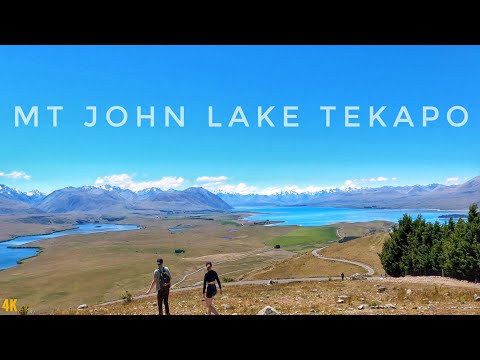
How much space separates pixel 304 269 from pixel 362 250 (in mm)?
16543

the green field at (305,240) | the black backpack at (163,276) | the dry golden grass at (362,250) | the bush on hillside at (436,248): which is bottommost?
the green field at (305,240)

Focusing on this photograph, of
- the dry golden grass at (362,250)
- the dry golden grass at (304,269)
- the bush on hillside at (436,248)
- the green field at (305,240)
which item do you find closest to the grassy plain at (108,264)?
the green field at (305,240)

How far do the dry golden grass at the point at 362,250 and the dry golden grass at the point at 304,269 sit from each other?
235 inches

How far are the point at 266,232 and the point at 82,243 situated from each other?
82.7 m

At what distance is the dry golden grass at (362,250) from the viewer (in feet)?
200

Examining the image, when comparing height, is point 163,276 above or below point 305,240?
above

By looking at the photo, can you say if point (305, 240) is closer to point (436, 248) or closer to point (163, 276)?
point (436, 248)

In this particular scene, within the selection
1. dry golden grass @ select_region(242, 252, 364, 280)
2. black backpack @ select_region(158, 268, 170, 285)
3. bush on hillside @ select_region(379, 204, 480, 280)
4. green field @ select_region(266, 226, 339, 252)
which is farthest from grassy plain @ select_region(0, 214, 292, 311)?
black backpack @ select_region(158, 268, 170, 285)

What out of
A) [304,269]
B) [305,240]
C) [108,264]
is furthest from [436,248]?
[305,240]

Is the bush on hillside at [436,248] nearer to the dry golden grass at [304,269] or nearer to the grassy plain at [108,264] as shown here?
the dry golden grass at [304,269]

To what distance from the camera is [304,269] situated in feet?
179
